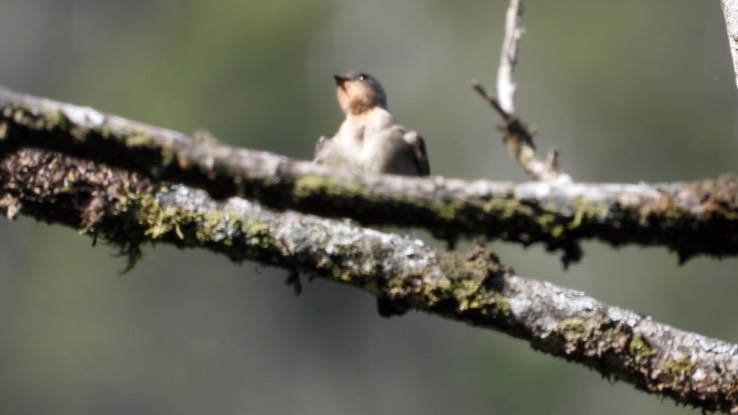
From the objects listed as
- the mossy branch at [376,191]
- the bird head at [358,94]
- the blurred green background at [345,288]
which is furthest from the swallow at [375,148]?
the blurred green background at [345,288]

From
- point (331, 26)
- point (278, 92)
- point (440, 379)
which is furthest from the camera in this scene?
point (331, 26)

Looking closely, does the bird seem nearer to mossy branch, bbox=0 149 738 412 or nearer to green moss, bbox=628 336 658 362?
mossy branch, bbox=0 149 738 412

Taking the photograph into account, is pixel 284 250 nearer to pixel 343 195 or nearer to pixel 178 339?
pixel 343 195

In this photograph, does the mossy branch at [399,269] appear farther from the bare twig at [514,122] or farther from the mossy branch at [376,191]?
the mossy branch at [376,191]

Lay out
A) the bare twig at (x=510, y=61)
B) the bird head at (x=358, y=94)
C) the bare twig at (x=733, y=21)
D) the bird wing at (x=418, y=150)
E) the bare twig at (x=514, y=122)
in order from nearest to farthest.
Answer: the bare twig at (x=514, y=122)
the bare twig at (x=510, y=61)
the bare twig at (x=733, y=21)
the bird wing at (x=418, y=150)
the bird head at (x=358, y=94)

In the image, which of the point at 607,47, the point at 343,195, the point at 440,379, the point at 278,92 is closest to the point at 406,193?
the point at 343,195
